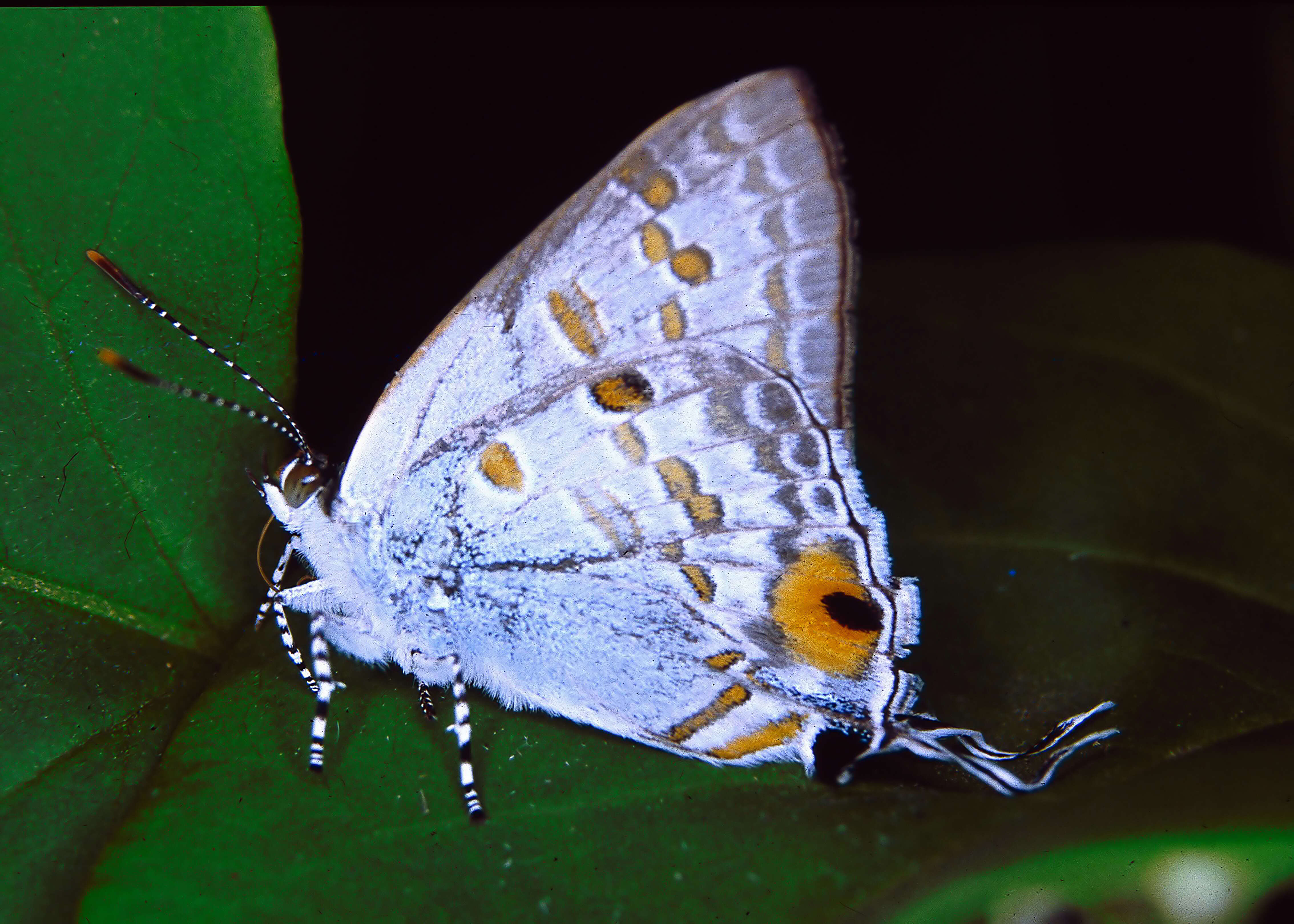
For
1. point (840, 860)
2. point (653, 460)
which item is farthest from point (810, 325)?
point (840, 860)

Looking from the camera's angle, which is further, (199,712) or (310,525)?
(310,525)

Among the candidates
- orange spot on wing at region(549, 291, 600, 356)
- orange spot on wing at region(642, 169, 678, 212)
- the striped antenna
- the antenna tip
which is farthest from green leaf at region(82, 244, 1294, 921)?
orange spot on wing at region(642, 169, 678, 212)

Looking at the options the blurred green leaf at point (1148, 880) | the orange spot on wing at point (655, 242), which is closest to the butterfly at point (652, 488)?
the orange spot on wing at point (655, 242)

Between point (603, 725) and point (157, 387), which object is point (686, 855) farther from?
point (157, 387)

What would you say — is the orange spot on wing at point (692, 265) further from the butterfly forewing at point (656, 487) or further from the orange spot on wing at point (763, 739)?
the orange spot on wing at point (763, 739)

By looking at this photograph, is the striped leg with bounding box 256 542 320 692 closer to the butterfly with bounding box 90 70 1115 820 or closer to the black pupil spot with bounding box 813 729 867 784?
the butterfly with bounding box 90 70 1115 820

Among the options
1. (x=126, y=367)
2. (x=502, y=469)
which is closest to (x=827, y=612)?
(x=502, y=469)

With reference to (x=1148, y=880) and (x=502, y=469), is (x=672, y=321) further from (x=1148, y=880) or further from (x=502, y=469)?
(x=1148, y=880)
